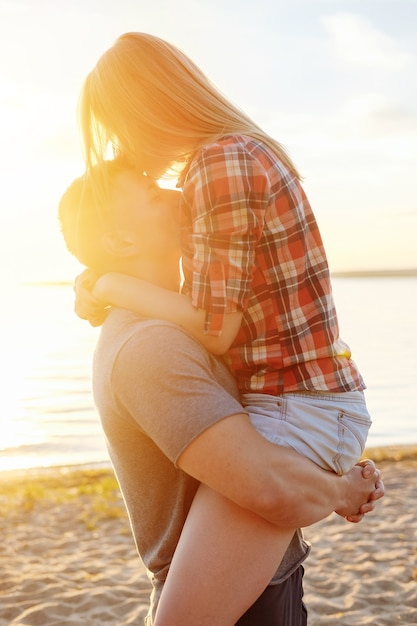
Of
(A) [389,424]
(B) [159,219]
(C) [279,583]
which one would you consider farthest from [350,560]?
(A) [389,424]

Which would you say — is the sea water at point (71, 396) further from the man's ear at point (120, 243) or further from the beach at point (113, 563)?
the man's ear at point (120, 243)

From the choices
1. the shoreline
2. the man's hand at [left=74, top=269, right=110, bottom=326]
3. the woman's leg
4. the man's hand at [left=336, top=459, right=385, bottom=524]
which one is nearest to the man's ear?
the man's hand at [left=74, top=269, right=110, bottom=326]

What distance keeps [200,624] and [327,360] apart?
79 cm

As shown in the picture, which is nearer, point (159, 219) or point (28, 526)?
point (159, 219)

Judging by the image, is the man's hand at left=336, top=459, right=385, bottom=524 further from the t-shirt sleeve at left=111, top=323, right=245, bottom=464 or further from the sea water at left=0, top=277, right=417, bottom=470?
the sea water at left=0, top=277, right=417, bottom=470

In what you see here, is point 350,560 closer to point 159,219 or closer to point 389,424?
point 159,219

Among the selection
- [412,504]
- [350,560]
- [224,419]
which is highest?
[224,419]

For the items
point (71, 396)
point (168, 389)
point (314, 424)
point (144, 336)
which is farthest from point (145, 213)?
point (71, 396)

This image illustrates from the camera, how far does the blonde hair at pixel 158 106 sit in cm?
215

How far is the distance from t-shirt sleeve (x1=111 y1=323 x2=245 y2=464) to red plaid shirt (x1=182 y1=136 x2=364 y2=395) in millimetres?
134

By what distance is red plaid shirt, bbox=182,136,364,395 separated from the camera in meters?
1.98

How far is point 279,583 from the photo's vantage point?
2.18 meters

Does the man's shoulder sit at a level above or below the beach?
above

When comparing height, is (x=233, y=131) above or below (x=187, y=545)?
above
